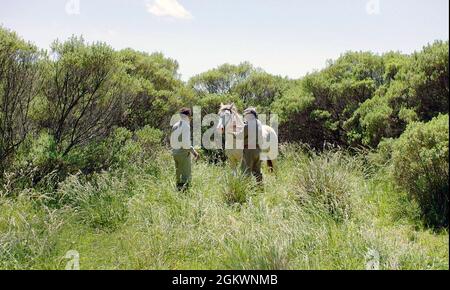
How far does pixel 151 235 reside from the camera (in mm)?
4809

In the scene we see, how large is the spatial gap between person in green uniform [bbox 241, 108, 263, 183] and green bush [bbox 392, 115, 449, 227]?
8.07 feet

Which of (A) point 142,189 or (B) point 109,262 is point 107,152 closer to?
(A) point 142,189

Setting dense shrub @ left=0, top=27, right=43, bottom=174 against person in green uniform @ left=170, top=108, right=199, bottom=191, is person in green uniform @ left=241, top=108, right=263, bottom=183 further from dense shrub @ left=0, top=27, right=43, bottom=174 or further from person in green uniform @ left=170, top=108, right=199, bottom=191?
dense shrub @ left=0, top=27, right=43, bottom=174

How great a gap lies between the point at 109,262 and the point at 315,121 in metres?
7.55

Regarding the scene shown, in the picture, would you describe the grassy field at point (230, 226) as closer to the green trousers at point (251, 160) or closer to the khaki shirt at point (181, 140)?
the green trousers at point (251, 160)

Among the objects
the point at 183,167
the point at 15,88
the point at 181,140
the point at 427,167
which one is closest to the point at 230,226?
the point at 427,167

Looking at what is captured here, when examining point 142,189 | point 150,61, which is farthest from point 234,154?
point 150,61

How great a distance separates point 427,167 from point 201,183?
3.60 meters

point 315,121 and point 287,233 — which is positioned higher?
point 315,121

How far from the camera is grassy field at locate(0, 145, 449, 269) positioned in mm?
4090

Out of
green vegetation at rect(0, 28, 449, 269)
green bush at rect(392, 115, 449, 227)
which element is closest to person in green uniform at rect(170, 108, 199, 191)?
green vegetation at rect(0, 28, 449, 269)

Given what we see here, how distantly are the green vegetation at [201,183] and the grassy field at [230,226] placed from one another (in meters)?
0.02

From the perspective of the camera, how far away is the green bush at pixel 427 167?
4605 mm

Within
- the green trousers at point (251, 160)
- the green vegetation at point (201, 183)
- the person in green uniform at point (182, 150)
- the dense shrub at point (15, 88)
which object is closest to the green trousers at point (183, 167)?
the person in green uniform at point (182, 150)
